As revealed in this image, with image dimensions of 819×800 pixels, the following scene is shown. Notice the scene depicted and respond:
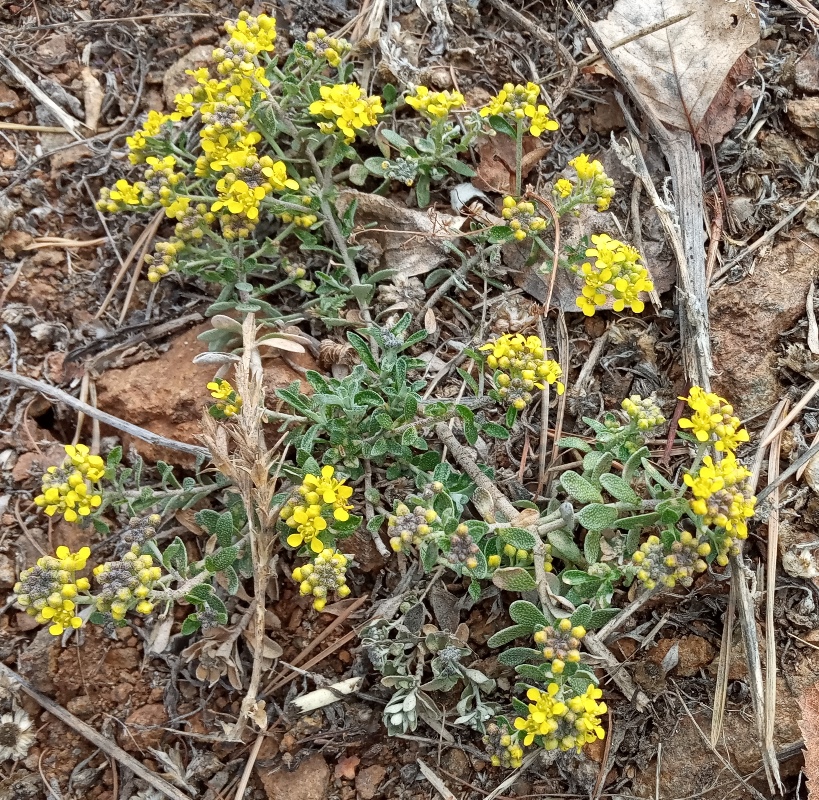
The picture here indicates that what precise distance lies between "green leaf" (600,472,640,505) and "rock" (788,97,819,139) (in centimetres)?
202

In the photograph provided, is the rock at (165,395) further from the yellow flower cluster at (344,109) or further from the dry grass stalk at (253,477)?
the yellow flower cluster at (344,109)

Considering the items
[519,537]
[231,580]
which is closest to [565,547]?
A: [519,537]

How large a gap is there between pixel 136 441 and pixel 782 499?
9.59ft

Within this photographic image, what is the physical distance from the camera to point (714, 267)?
10.6 feet

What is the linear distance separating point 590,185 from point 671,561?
1.69m

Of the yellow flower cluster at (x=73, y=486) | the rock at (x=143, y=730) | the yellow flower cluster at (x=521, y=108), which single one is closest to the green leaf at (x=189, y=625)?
the rock at (x=143, y=730)

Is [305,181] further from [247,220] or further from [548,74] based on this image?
[548,74]

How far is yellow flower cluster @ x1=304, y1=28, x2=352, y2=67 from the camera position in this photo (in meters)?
3.11

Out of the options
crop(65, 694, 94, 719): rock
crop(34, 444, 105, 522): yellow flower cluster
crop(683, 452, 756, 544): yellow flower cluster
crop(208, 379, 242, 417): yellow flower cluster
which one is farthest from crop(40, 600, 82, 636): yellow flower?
crop(683, 452, 756, 544): yellow flower cluster

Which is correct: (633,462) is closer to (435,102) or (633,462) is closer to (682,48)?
(435,102)

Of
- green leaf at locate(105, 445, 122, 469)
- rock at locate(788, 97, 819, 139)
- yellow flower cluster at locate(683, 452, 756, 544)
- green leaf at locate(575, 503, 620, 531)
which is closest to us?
yellow flower cluster at locate(683, 452, 756, 544)

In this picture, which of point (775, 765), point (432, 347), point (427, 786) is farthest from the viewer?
point (432, 347)

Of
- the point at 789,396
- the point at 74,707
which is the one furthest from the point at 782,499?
the point at 74,707

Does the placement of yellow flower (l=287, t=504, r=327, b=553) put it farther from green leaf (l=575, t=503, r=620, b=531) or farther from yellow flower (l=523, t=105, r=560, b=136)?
yellow flower (l=523, t=105, r=560, b=136)
